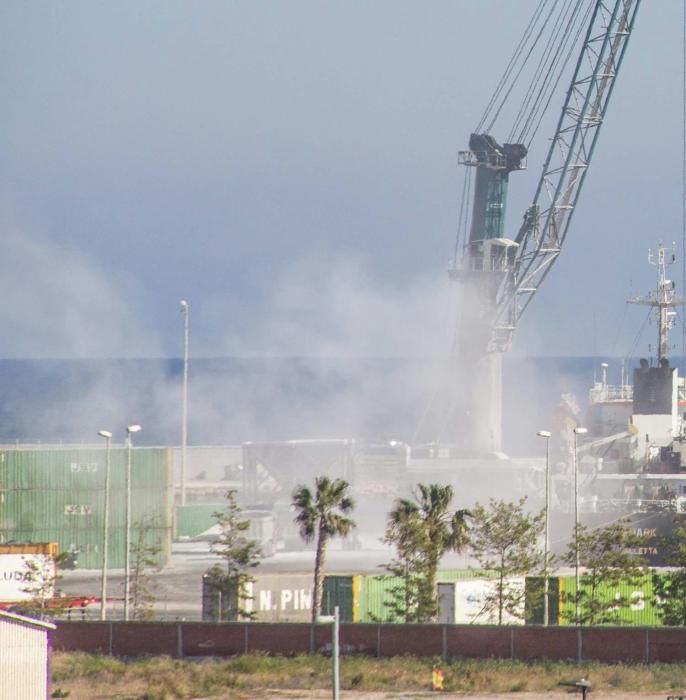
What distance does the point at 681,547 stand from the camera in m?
74.4

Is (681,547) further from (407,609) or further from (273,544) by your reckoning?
(273,544)

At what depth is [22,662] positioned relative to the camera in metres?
50.4

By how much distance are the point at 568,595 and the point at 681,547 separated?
603 centimetres

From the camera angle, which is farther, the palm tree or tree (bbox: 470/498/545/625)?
tree (bbox: 470/498/545/625)

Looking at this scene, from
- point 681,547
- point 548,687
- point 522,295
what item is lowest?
point 548,687

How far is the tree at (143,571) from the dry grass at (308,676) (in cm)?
1260

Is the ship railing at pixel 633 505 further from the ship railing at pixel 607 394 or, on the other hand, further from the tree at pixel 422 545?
the tree at pixel 422 545

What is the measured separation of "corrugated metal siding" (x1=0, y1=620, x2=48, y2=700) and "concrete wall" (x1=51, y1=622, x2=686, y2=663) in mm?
15483

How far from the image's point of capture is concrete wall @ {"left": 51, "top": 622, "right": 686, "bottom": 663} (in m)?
63.9

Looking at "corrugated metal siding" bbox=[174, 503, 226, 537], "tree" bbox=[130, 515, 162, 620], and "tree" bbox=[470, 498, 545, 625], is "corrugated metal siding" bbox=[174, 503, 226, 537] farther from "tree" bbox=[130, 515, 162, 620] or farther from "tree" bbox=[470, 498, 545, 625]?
"tree" bbox=[470, 498, 545, 625]

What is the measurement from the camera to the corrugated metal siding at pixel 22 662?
4975 centimetres

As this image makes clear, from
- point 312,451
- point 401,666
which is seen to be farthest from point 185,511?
point 401,666

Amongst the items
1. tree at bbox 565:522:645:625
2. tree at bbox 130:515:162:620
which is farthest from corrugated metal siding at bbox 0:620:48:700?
tree at bbox 565:522:645:625

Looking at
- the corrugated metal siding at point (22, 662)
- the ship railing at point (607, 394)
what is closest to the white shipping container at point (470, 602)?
the corrugated metal siding at point (22, 662)
